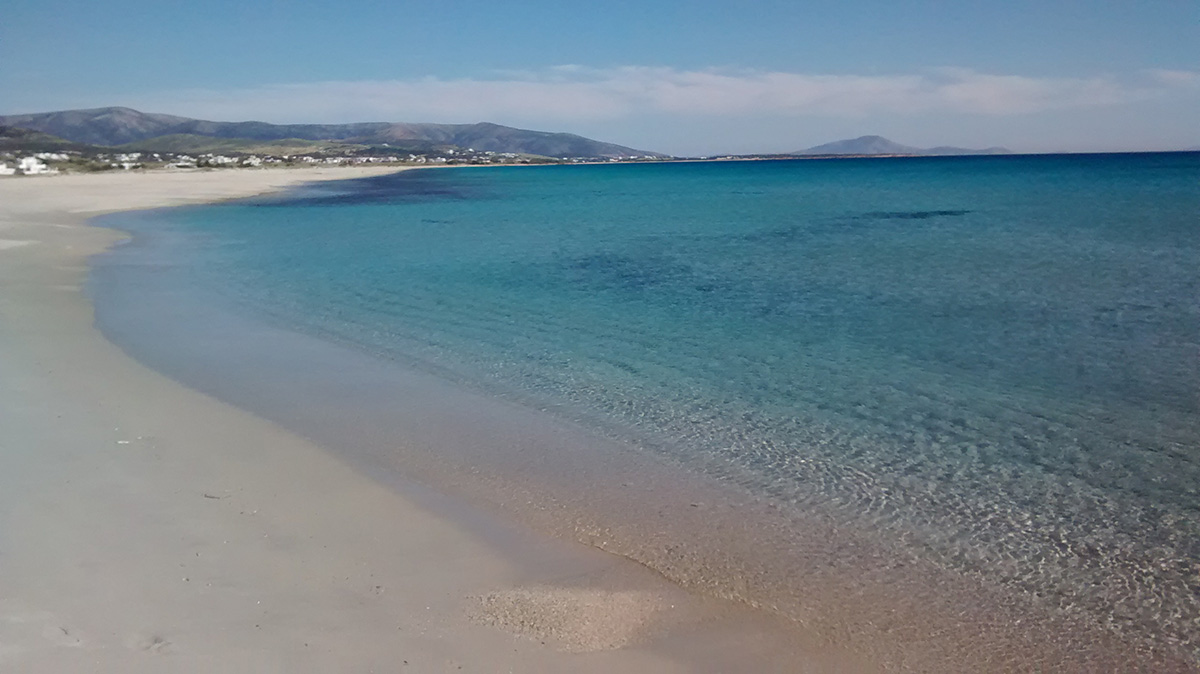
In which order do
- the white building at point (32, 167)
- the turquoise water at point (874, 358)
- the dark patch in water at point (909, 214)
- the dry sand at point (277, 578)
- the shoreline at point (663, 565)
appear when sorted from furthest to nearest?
1. the white building at point (32, 167)
2. the dark patch in water at point (909, 214)
3. the turquoise water at point (874, 358)
4. the shoreline at point (663, 565)
5. the dry sand at point (277, 578)

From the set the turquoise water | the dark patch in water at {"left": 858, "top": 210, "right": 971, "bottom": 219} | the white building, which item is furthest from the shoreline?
the white building

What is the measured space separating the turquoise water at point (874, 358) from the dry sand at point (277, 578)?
6.64ft

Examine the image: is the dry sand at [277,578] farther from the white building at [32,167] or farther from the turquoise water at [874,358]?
the white building at [32,167]

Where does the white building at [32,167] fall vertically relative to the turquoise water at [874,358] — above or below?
above

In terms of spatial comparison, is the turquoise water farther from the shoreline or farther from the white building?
the white building

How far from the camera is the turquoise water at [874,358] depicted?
5996 millimetres

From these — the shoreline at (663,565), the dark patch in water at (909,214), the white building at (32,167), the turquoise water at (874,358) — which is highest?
the white building at (32,167)

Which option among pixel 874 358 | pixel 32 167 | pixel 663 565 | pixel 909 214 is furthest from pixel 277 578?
pixel 32 167

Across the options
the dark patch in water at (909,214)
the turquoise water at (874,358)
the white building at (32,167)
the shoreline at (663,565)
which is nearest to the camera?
the shoreline at (663,565)

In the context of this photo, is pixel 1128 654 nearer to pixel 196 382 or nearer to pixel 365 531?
pixel 365 531

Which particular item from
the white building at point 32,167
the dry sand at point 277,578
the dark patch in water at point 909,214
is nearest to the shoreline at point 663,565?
the dry sand at point 277,578

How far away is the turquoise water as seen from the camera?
600cm

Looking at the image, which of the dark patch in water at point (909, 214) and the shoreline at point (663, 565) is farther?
the dark patch in water at point (909, 214)

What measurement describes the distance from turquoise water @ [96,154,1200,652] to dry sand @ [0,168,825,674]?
2024 mm
